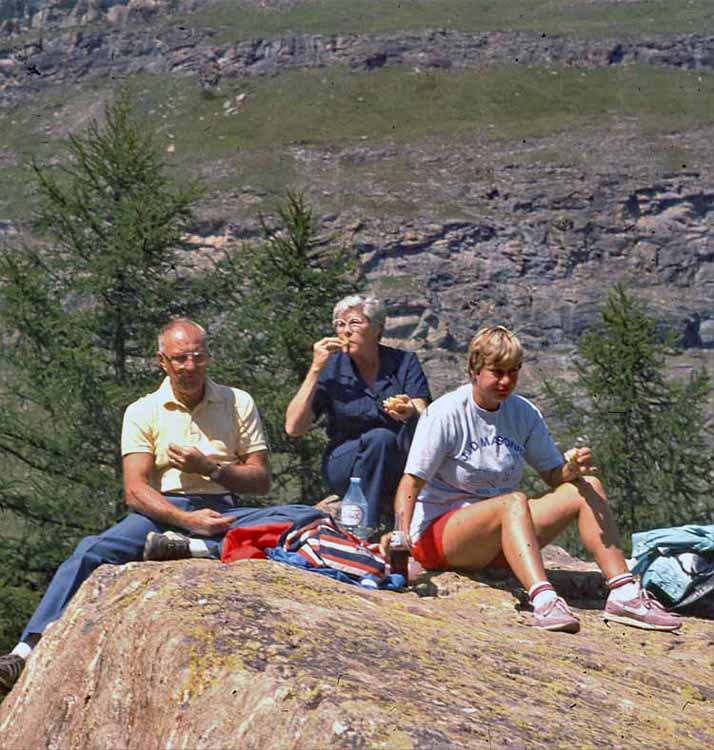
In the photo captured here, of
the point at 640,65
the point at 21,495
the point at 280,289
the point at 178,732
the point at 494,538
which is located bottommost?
the point at 640,65

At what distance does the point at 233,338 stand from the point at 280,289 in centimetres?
101

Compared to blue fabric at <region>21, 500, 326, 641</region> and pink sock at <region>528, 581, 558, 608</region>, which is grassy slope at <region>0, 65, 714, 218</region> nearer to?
blue fabric at <region>21, 500, 326, 641</region>

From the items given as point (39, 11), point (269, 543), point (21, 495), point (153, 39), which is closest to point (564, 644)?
point (269, 543)

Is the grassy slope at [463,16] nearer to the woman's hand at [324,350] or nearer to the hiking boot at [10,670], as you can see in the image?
the woman's hand at [324,350]

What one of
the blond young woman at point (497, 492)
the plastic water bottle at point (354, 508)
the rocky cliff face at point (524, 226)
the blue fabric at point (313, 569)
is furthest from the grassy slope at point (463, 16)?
the blue fabric at point (313, 569)

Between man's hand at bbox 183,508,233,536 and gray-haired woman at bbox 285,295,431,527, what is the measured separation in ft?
3.45

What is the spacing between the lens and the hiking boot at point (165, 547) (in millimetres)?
5344

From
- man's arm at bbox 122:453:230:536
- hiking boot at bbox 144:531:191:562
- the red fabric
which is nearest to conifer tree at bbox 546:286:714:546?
man's arm at bbox 122:453:230:536

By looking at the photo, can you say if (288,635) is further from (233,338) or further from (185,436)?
(233,338)

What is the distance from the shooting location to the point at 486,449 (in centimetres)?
590

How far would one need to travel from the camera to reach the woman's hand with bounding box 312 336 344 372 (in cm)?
686

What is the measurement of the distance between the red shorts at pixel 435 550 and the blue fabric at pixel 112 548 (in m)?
0.54

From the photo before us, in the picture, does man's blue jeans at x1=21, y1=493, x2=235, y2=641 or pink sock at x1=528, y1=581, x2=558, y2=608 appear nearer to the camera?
pink sock at x1=528, y1=581, x2=558, y2=608

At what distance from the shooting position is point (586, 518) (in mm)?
5668
